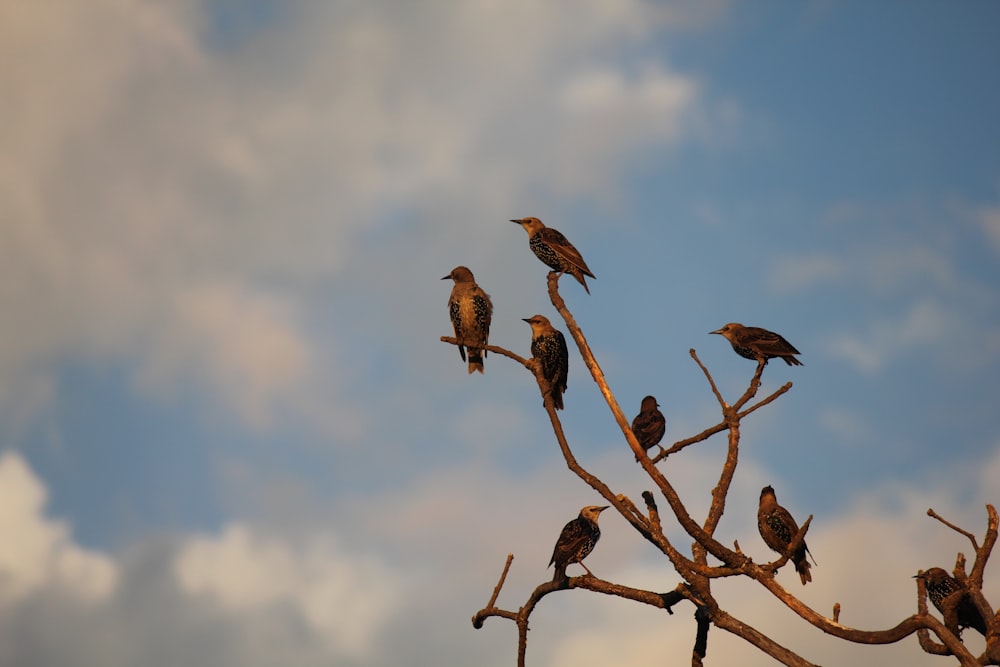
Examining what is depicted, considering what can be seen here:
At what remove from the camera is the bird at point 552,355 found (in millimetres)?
14930

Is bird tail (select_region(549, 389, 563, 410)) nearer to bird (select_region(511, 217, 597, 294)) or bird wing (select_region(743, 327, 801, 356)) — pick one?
bird (select_region(511, 217, 597, 294))

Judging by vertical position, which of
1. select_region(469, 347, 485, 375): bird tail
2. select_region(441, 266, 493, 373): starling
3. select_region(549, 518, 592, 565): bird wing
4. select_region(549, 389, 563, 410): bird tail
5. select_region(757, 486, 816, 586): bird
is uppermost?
select_region(441, 266, 493, 373): starling

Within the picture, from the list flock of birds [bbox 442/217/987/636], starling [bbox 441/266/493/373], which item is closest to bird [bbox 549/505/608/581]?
flock of birds [bbox 442/217/987/636]

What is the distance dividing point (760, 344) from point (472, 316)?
436cm

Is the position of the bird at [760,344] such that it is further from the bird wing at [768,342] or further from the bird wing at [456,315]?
the bird wing at [456,315]

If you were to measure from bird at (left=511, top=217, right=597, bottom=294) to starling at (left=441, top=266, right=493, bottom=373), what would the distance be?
118 cm

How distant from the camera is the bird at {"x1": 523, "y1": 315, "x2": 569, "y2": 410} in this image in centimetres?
1493

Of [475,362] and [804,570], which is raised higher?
[475,362]

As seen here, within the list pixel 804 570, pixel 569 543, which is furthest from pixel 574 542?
pixel 804 570

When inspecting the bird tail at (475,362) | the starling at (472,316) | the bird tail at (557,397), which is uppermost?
the starling at (472,316)

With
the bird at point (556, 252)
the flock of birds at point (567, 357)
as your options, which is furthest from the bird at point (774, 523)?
the bird at point (556, 252)

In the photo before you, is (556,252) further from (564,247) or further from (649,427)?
(649,427)

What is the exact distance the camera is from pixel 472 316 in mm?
16734

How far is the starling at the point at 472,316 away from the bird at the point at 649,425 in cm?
243
